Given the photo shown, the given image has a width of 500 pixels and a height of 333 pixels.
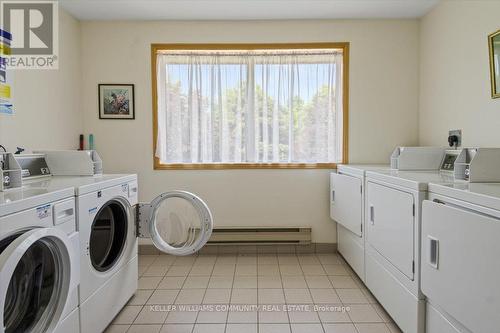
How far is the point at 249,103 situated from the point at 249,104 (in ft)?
0.03

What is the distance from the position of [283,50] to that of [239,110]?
771 mm

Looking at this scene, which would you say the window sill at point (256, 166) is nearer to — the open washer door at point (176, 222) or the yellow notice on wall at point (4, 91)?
the open washer door at point (176, 222)

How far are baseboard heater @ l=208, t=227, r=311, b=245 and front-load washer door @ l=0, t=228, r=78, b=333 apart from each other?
1959mm

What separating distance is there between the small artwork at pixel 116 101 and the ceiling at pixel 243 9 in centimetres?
69

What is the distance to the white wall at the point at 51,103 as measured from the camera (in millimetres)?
2428

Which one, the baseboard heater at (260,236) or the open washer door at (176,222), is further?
the baseboard heater at (260,236)

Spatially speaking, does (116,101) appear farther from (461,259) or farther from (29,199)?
(461,259)

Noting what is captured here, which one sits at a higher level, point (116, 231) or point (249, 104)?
point (249, 104)

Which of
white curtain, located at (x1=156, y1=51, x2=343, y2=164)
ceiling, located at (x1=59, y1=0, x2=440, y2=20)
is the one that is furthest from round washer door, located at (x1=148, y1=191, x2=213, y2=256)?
ceiling, located at (x1=59, y1=0, x2=440, y2=20)

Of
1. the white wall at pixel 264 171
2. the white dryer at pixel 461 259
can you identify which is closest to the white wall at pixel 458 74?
the white wall at pixel 264 171

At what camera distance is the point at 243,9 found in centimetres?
304

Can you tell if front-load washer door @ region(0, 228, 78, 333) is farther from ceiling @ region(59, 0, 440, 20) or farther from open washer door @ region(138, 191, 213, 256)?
ceiling @ region(59, 0, 440, 20)

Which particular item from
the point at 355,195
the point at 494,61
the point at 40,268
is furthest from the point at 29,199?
the point at 494,61

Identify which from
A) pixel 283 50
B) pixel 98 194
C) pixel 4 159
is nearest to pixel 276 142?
pixel 283 50
